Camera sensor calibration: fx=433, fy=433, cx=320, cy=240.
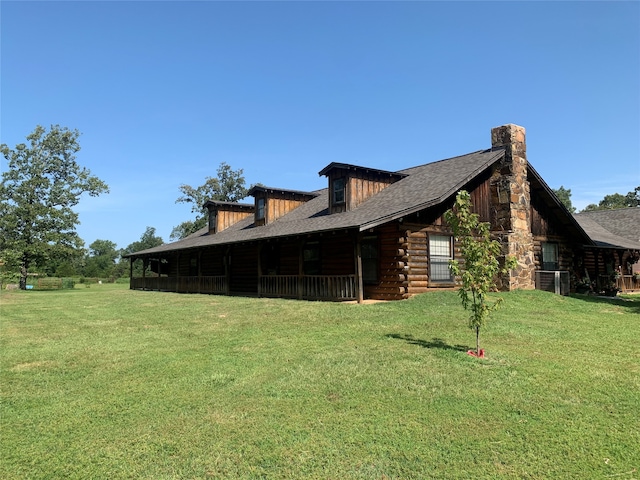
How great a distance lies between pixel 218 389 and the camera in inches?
243

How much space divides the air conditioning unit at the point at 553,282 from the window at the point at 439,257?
481 centimetres

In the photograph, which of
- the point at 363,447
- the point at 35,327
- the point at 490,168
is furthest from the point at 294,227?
the point at 363,447

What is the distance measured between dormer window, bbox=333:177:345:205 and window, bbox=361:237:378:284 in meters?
3.27

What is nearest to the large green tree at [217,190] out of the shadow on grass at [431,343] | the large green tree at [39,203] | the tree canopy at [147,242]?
the large green tree at [39,203]

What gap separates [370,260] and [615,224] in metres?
26.3

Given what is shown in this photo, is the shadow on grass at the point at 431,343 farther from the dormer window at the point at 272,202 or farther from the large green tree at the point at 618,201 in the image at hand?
the large green tree at the point at 618,201

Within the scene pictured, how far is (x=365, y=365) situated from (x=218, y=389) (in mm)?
2393

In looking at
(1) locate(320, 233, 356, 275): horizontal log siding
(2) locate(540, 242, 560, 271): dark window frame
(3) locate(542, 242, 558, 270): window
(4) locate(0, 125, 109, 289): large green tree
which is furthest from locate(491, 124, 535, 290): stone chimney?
(4) locate(0, 125, 109, 289): large green tree

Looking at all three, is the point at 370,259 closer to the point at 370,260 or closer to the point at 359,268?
the point at 370,260

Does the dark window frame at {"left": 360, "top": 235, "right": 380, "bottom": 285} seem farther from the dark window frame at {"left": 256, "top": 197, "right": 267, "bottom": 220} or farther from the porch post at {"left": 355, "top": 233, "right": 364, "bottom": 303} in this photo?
the dark window frame at {"left": 256, "top": 197, "right": 267, "bottom": 220}

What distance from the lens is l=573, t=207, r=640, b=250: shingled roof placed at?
28936mm

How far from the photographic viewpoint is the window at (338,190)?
19391mm

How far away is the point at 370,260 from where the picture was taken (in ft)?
54.9

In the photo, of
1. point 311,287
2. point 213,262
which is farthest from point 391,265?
point 213,262
